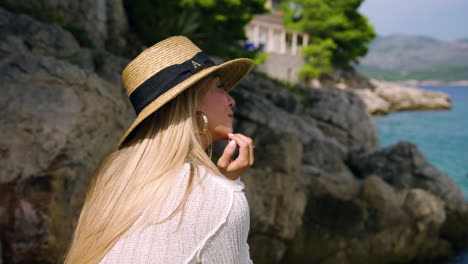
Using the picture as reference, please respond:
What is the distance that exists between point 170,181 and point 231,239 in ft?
1.01

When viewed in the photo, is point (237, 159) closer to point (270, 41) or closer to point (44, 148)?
point (44, 148)

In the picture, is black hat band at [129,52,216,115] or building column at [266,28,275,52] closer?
black hat band at [129,52,216,115]

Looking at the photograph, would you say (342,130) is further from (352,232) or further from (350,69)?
(350,69)

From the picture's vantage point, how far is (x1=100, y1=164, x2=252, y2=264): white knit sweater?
54.8 inches

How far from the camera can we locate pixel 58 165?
4.11 metres

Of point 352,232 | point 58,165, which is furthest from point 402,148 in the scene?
point 58,165

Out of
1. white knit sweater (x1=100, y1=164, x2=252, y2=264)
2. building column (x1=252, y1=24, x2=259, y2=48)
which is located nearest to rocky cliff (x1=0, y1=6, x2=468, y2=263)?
white knit sweater (x1=100, y1=164, x2=252, y2=264)

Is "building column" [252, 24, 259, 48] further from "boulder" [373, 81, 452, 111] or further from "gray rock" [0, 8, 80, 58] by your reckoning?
"gray rock" [0, 8, 80, 58]

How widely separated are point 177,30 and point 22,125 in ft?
28.9

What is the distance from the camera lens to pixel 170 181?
1492 millimetres

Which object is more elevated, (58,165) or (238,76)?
(238,76)

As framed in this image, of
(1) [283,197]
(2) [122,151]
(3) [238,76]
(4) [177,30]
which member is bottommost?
(1) [283,197]

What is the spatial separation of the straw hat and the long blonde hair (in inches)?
2.8

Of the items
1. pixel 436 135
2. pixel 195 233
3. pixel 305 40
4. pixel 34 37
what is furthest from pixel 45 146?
pixel 305 40
